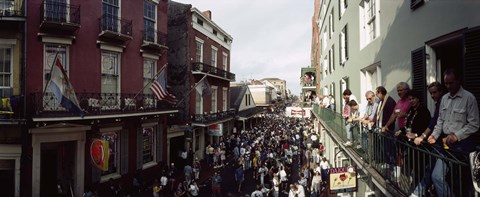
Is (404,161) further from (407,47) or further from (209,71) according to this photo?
(209,71)

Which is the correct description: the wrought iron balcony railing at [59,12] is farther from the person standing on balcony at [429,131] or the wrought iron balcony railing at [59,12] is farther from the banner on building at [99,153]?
the person standing on balcony at [429,131]

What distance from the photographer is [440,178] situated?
375cm

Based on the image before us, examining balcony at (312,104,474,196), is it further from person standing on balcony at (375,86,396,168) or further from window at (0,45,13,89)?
window at (0,45,13,89)

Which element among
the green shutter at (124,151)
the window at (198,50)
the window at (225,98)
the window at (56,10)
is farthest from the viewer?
the window at (225,98)

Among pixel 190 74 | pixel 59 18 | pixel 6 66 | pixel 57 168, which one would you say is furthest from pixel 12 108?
pixel 190 74

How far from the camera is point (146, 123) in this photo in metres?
16.7

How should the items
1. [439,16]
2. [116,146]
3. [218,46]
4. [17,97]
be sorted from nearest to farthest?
[439,16] < [17,97] < [116,146] < [218,46]

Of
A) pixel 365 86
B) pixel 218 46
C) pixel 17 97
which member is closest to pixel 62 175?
pixel 17 97

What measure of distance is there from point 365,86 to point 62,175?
14.5 m

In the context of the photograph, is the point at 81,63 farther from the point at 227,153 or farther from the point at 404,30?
the point at 227,153

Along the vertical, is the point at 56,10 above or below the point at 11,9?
above

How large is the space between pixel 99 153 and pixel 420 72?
12.3 metres

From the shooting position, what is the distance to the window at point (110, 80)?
1401 centimetres

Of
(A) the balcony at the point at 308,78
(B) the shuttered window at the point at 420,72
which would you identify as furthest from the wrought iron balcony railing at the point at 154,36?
(A) the balcony at the point at 308,78
